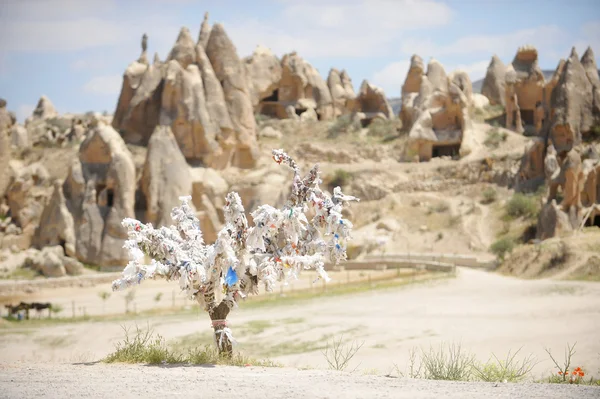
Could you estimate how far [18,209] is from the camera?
34562mm

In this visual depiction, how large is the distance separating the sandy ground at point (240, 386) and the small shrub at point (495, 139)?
3683cm

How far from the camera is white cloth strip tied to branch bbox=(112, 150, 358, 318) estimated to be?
9914 millimetres

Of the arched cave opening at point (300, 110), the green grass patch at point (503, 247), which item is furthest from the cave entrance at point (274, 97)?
the green grass patch at point (503, 247)

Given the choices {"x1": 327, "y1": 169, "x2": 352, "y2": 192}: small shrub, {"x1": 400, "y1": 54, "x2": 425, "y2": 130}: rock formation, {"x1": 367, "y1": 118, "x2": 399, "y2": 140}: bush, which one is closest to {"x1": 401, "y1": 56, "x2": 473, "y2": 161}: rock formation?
{"x1": 367, "y1": 118, "x2": 399, "y2": 140}: bush

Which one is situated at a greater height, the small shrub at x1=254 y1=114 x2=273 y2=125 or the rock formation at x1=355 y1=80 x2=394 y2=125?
the rock formation at x1=355 y1=80 x2=394 y2=125

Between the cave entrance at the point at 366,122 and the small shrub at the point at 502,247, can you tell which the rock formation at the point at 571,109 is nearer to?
the small shrub at the point at 502,247

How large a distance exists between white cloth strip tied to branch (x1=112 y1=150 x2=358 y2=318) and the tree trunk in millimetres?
63

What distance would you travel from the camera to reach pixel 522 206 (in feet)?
116

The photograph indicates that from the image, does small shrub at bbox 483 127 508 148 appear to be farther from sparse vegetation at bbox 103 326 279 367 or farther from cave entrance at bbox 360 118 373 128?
sparse vegetation at bbox 103 326 279 367

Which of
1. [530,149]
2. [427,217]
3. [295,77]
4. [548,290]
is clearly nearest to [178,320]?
[548,290]

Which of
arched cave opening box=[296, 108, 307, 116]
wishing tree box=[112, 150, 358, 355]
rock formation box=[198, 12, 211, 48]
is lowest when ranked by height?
wishing tree box=[112, 150, 358, 355]

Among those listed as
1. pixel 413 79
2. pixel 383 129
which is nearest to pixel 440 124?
pixel 383 129

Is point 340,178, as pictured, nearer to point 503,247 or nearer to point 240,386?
point 503,247

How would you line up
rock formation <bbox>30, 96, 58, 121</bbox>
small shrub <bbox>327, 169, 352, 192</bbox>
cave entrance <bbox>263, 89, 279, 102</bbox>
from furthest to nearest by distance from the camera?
rock formation <bbox>30, 96, 58, 121</bbox> → cave entrance <bbox>263, 89, 279, 102</bbox> → small shrub <bbox>327, 169, 352, 192</bbox>
